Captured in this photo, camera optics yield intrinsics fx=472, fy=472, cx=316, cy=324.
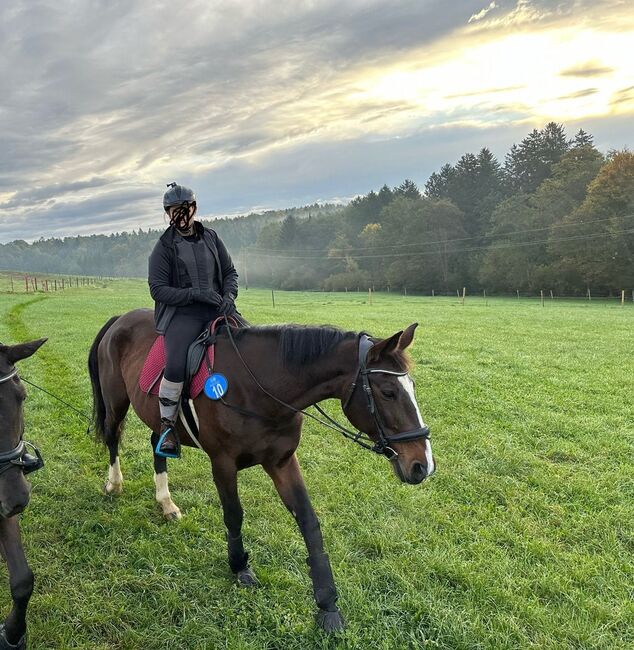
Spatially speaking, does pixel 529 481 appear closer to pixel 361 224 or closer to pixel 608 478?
pixel 608 478

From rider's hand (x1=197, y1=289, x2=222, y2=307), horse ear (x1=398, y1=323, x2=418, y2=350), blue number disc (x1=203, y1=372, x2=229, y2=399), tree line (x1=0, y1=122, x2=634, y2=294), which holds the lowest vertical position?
blue number disc (x1=203, y1=372, x2=229, y2=399)

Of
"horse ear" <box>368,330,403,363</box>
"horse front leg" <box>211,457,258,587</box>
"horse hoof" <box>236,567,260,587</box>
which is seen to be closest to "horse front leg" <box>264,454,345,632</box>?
"horse front leg" <box>211,457,258,587</box>

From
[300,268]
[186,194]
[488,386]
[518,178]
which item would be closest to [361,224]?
[300,268]

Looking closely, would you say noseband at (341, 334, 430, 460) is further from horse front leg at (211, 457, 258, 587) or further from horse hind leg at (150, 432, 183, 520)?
horse hind leg at (150, 432, 183, 520)

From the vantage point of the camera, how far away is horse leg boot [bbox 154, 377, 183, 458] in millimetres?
4191

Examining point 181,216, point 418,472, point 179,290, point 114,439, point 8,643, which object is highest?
point 181,216

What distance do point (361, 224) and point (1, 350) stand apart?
3633 inches

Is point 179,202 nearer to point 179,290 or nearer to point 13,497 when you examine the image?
point 179,290

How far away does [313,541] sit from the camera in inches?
146

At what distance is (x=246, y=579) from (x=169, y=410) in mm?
1610

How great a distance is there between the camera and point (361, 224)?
93000 millimetres

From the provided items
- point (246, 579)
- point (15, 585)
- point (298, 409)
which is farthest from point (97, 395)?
point (298, 409)

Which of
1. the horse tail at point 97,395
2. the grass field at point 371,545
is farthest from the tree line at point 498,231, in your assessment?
the horse tail at point 97,395

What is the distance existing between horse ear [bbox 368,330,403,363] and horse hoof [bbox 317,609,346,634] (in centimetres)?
194
